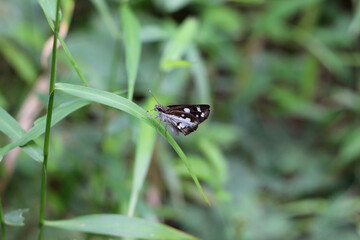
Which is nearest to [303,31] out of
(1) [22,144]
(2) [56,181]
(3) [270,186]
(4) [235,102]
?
(4) [235,102]

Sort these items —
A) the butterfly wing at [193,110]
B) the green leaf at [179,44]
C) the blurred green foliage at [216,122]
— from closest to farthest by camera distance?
the butterfly wing at [193,110], the green leaf at [179,44], the blurred green foliage at [216,122]

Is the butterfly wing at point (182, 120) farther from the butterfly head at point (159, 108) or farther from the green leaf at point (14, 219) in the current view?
the green leaf at point (14, 219)

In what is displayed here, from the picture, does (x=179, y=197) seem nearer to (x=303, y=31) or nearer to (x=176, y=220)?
(x=176, y=220)

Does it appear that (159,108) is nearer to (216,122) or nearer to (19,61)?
(19,61)

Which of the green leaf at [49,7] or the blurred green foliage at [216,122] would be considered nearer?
the green leaf at [49,7]

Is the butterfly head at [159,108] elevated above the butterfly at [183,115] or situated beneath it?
elevated above

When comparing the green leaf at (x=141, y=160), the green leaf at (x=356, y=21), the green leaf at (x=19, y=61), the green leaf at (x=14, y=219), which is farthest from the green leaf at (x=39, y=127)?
the green leaf at (x=356, y=21)

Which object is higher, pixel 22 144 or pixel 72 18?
pixel 72 18
